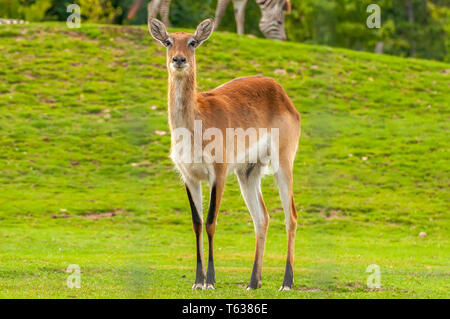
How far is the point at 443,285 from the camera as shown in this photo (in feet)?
30.9

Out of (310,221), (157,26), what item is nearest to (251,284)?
(157,26)

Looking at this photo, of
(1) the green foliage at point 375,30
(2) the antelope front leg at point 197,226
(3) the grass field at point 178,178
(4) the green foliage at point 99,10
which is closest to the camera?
(2) the antelope front leg at point 197,226

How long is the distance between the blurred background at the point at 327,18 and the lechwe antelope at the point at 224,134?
28.4 meters

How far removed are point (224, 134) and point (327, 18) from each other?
3677 centimetres

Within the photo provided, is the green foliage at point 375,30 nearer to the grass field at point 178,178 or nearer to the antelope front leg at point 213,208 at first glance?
the grass field at point 178,178

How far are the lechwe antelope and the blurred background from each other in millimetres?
28376

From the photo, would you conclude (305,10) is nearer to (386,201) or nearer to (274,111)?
(386,201)

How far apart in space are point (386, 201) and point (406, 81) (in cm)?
854

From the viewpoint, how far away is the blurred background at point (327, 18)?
38312 millimetres

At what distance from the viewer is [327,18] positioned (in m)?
44.1
